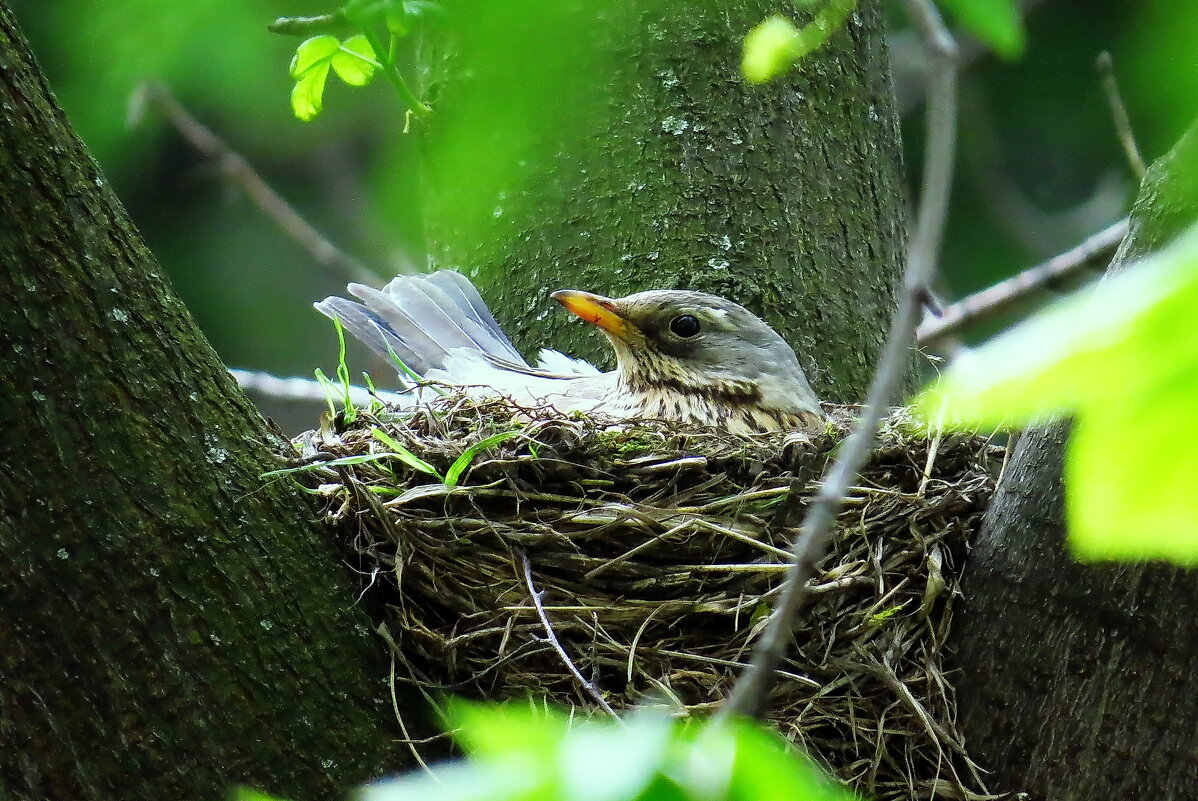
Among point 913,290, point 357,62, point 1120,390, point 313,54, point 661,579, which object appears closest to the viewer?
point 1120,390

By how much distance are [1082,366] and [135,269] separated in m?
1.56

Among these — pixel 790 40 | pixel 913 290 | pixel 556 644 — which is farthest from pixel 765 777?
pixel 556 644

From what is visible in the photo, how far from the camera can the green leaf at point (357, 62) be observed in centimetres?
254

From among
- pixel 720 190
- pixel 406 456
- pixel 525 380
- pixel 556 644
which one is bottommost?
pixel 556 644

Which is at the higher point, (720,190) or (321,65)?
(321,65)

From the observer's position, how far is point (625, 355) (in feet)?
10.8

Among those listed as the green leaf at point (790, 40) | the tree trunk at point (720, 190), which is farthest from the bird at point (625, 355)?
the green leaf at point (790, 40)

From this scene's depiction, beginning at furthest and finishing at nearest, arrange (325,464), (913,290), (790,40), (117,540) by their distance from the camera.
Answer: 1. (325,464)
2. (117,540)
3. (790,40)
4. (913,290)

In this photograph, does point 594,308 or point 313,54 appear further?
point 594,308

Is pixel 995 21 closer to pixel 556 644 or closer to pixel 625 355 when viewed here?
pixel 556 644

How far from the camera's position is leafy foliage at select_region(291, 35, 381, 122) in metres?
2.46

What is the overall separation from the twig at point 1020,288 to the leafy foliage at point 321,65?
168cm

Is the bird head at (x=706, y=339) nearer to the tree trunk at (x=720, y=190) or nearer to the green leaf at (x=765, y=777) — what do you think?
the tree trunk at (x=720, y=190)

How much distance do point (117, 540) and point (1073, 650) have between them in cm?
145
